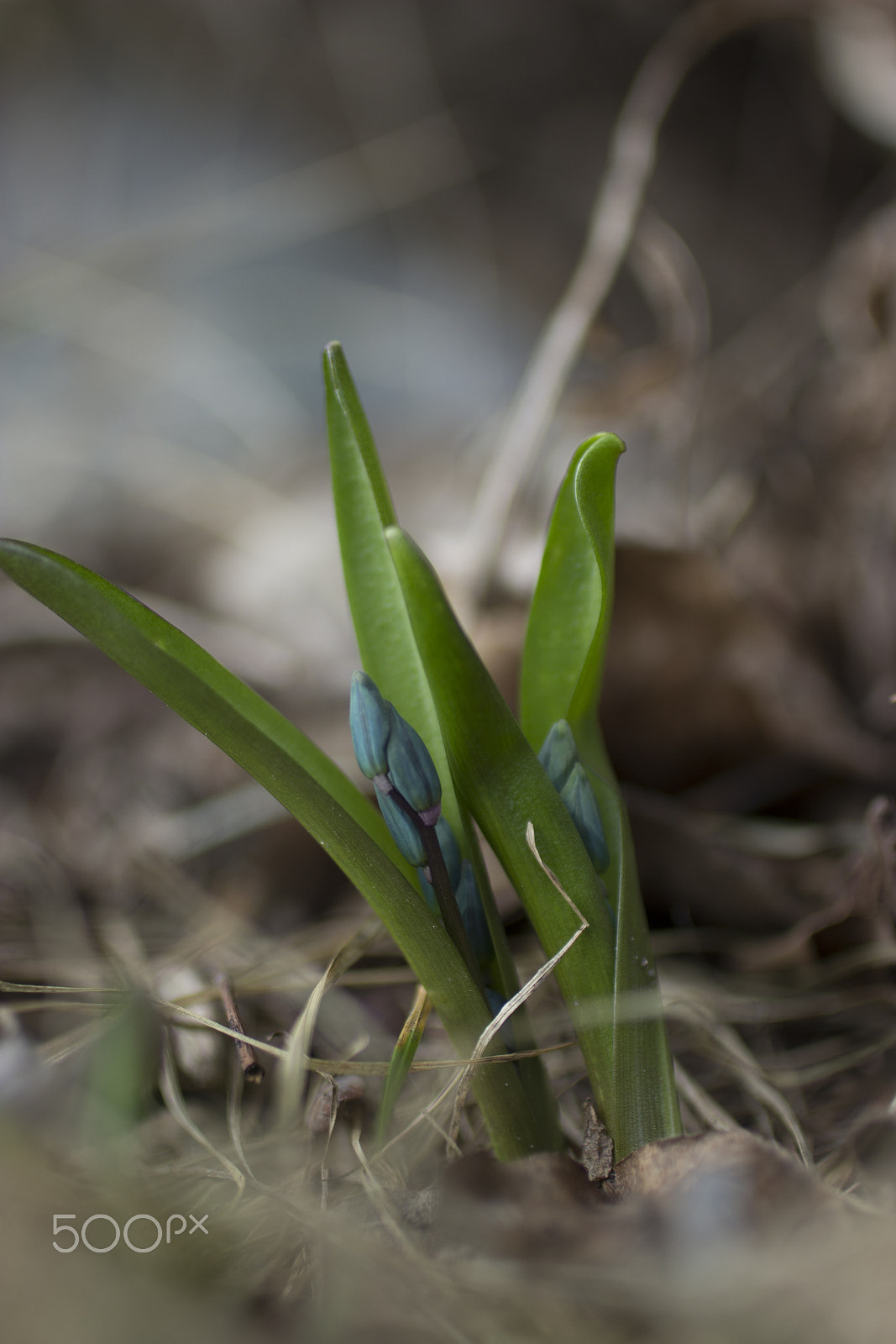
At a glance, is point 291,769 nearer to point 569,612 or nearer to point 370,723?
point 370,723

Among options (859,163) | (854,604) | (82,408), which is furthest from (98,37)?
(854,604)

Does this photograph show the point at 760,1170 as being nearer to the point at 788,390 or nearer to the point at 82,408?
the point at 788,390

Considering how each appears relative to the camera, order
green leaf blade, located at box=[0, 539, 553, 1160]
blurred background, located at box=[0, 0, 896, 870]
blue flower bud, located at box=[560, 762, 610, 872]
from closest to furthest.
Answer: green leaf blade, located at box=[0, 539, 553, 1160], blue flower bud, located at box=[560, 762, 610, 872], blurred background, located at box=[0, 0, 896, 870]

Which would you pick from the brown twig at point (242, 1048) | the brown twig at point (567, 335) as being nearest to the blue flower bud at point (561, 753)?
the brown twig at point (242, 1048)

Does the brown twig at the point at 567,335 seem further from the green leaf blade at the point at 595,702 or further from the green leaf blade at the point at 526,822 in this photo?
the green leaf blade at the point at 526,822

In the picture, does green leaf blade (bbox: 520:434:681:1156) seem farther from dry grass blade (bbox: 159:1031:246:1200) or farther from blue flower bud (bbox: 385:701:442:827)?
dry grass blade (bbox: 159:1031:246:1200)

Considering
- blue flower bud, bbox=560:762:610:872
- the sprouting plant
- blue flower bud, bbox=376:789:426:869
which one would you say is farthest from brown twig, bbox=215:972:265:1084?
blue flower bud, bbox=560:762:610:872
